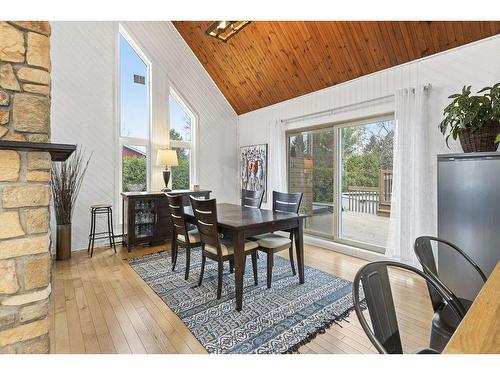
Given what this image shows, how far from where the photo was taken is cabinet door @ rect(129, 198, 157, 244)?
4281 millimetres

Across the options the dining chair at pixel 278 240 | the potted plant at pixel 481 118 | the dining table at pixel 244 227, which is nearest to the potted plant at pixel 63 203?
the dining table at pixel 244 227

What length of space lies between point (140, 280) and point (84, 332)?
1036 mm

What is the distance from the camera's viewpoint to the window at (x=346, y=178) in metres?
3.86

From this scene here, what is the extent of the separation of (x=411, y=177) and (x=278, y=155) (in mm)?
2324

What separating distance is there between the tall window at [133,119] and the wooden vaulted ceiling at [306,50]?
3.74 feet

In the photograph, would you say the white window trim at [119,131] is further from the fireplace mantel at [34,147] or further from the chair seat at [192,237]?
the fireplace mantel at [34,147]

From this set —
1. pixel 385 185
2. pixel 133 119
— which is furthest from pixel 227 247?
pixel 133 119

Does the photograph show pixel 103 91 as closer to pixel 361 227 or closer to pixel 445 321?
pixel 361 227

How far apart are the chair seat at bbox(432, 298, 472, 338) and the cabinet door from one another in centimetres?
399

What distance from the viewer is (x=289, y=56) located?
4.20m
